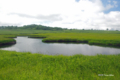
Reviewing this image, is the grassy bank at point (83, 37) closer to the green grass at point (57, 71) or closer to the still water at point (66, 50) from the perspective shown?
the still water at point (66, 50)

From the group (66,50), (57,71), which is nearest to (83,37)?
(66,50)

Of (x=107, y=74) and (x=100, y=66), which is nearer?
(x=107, y=74)

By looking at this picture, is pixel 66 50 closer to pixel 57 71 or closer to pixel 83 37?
pixel 57 71

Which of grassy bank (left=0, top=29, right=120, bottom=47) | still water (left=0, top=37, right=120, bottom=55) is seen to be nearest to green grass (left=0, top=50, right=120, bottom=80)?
still water (left=0, top=37, right=120, bottom=55)

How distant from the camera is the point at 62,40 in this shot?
34562 millimetres

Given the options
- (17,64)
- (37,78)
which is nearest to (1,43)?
(17,64)

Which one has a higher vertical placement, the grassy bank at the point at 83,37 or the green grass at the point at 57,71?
the grassy bank at the point at 83,37

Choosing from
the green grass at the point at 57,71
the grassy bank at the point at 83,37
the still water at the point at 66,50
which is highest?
the grassy bank at the point at 83,37

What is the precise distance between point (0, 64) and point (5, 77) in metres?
2.79

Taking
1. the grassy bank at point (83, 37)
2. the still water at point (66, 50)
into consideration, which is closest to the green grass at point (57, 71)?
the still water at point (66, 50)

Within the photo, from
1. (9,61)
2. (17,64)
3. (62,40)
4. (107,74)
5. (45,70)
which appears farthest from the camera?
(62,40)

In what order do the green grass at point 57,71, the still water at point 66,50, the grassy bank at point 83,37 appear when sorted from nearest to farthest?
the green grass at point 57,71
the still water at point 66,50
the grassy bank at point 83,37

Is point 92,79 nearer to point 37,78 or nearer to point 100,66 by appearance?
point 100,66

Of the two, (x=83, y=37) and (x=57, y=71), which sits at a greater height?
(x=83, y=37)
